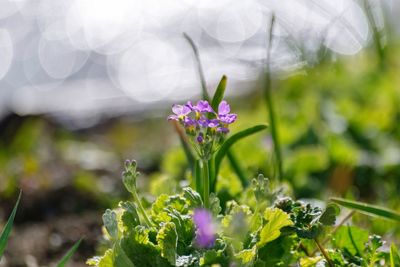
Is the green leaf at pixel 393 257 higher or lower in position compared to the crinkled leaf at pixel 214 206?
lower

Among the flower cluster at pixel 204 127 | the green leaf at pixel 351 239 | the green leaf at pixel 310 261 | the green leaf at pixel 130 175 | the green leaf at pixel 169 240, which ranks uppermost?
the flower cluster at pixel 204 127

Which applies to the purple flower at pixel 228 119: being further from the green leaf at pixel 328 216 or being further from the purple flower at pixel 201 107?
the green leaf at pixel 328 216

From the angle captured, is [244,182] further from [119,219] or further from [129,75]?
[129,75]

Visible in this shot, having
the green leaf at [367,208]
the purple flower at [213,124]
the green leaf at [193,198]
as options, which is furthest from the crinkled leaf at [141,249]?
the green leaf at [367,208]

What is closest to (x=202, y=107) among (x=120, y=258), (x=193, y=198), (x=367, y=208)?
(x=193, y=198)

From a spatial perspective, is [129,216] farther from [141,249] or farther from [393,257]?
[393,257]

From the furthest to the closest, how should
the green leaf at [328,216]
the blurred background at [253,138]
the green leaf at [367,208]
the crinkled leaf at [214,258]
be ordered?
the blurred background at [253,138]
the green leaf at [367,208]
the green leaf at [328,216]
the crinkled leaf at [214,258]

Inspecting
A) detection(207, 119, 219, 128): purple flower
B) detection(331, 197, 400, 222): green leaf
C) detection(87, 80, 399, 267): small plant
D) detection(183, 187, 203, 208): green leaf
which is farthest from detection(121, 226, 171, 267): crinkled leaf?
detection(331, 197, 400, 222): green leaf

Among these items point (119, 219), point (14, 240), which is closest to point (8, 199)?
point (14, 240)

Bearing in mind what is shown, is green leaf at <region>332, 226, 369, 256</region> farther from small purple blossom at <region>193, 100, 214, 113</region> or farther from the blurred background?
small purple blossom at <region>193, 100, 214, 113</region>
